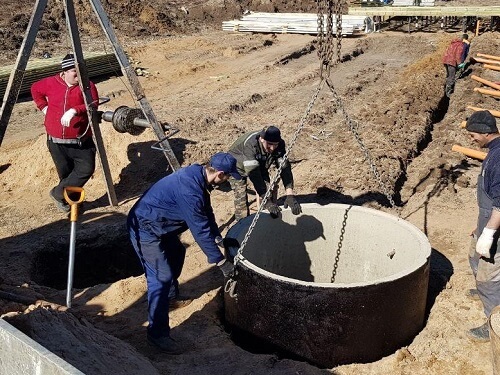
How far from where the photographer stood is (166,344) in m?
5.02

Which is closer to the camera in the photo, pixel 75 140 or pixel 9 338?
pixel 9 338

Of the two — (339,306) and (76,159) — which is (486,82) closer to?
(76,159)

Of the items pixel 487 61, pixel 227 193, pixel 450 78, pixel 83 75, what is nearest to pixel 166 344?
pixel 83 75

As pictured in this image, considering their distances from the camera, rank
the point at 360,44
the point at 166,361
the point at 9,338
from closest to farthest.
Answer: the point at 9,338 < the point at 166,361 < the point at 360,44

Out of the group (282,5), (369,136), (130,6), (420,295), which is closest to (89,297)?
(420,295)

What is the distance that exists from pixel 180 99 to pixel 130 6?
461 inches

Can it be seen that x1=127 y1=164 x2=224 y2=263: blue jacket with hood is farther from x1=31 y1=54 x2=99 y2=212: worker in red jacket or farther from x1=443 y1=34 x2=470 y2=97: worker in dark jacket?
x1=443 y1=34 x2=470 y2=97: worker in dark jacket

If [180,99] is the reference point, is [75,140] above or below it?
above

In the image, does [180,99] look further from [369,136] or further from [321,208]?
[321,208]

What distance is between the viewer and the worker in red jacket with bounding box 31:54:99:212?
7199 millimetres

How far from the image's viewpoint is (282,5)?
28.5 m

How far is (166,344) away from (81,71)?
360 cm

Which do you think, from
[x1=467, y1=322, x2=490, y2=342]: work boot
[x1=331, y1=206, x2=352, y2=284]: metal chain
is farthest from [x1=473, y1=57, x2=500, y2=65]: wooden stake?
[x1=467, y1=322, x2=490, y2=342]: work boot

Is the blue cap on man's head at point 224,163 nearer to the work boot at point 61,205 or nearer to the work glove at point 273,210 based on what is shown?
the work glove at point 273,210
